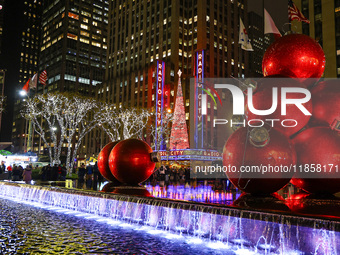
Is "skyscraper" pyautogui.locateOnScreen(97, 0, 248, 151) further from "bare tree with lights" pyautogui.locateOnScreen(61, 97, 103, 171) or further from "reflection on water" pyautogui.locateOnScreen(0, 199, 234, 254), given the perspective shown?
"reflection on water" pyautogui.locateOnScreen(0, 199, 234, 254)

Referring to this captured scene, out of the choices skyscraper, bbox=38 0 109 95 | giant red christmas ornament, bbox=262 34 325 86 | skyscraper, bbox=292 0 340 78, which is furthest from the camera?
skyscraper, bbox=38 0 109 95

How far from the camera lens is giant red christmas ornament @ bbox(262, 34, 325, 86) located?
813 cm

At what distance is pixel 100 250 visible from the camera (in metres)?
6.05

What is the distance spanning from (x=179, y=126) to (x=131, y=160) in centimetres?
3205

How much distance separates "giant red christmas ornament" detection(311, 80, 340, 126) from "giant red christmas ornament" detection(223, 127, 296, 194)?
3.96 ft

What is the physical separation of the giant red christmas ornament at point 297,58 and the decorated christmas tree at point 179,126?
113 feet

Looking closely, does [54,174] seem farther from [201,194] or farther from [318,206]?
[318,206]

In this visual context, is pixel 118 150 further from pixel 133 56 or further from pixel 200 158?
pixel 133 56

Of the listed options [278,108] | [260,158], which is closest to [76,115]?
[278,108]

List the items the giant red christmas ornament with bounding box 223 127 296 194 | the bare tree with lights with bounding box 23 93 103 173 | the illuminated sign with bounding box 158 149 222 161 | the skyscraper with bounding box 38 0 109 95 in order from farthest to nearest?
the skyscraper with bounding box 38 0 109 95 → the illuminated sign with bounding box 158 149 222 161 → the bare tree with lights with bounding box 23 93 103 173 → the giant red christmas ornament with bounding box 223 127 296 194

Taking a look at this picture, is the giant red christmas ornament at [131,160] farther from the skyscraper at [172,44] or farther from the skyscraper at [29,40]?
the skyscraper at [29,40]

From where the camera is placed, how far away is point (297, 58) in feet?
26.7

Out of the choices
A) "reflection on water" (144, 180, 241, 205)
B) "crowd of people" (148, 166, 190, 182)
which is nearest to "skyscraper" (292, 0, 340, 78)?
"crowd of people" (148, 166, 190, 182)

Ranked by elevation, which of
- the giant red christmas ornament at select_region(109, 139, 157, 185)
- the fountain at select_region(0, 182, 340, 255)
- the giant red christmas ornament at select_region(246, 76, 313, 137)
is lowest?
the fountain at select_region(0, 182, 340, 255)
